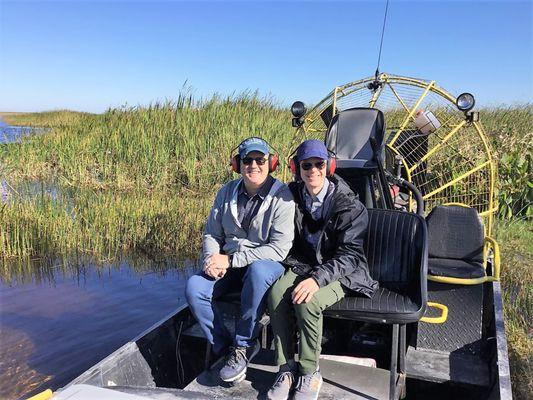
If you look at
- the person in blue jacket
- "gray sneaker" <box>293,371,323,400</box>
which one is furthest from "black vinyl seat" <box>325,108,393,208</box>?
"gray sneaker" <box>293,371,323,400</box>

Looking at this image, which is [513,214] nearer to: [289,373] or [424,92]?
[424,92]

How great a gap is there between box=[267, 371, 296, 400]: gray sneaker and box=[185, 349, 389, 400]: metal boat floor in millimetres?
114

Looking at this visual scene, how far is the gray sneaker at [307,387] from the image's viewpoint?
2.73 m

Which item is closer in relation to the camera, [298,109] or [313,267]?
[313,267]

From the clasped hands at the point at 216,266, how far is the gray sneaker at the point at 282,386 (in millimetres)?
737

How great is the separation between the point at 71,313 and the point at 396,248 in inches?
146

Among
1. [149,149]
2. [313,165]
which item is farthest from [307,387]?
[149,149]

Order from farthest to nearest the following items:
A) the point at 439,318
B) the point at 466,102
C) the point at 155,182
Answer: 1. the point at 155,182
2. the point at 466,102
3. the point at 439,318

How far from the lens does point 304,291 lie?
2777mm

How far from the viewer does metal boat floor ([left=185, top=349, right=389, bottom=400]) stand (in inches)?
113

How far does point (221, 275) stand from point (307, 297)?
0.68 m

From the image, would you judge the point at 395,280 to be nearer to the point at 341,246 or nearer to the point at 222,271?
the point at 341,246

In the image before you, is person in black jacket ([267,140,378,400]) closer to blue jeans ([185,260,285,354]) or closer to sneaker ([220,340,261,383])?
blue jeans ([185,260,285,354])

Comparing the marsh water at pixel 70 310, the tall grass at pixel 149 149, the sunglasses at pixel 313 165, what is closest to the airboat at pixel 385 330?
the sunglasses at pixel 313 165
